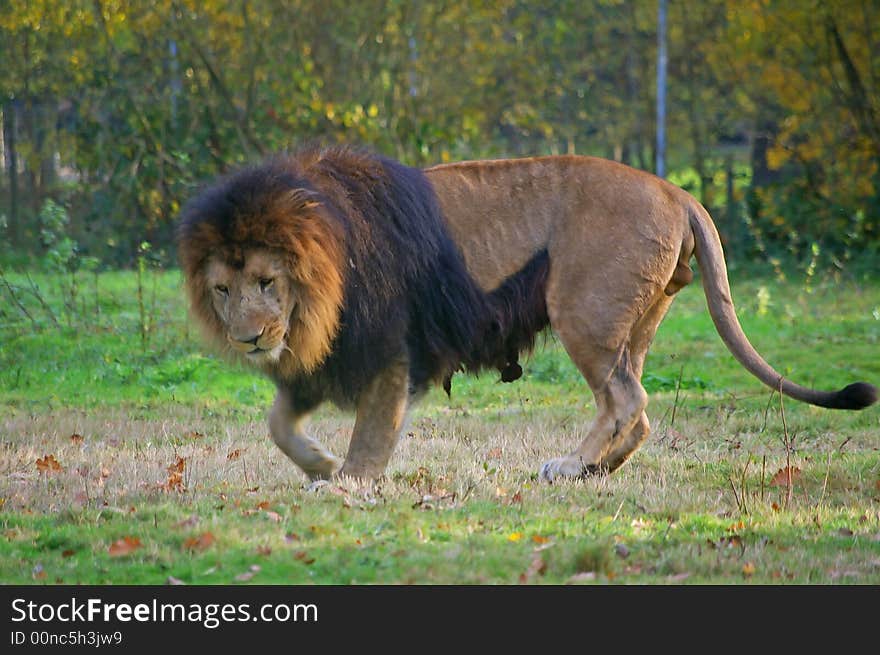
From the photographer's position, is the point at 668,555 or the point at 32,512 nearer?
the point at 668,555

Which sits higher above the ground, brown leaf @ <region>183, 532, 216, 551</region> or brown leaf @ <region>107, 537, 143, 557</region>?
brown leaf @ <region>183, 532, 216, 551</region>

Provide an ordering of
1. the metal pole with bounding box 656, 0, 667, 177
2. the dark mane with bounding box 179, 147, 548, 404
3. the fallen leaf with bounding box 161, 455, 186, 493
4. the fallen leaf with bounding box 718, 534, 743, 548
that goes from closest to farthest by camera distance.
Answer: the fallen leaf with bounding box 718, 534, 743, 548
the dark mane with bounding box 179, 147, 548, 404
the fallen leaf with bounding box 161, 455, 186, 493
the metal pole with bounding box 656, 0, 667, 177

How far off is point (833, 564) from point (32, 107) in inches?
538

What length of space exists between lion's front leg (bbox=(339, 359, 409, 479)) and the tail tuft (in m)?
1.88

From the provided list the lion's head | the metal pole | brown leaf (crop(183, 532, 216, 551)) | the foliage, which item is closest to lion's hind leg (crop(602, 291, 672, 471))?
the lion's head

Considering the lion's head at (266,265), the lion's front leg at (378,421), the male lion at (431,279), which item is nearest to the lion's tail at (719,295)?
the male lion at (431,279)

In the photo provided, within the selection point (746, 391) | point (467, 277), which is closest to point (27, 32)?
point (746, 391)

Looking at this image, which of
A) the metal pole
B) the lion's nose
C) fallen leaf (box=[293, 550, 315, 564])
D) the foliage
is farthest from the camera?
the metal pole

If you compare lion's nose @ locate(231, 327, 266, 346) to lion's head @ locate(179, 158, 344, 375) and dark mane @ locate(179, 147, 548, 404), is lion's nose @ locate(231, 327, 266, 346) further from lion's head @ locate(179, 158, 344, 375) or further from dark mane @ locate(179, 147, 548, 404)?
dark mane @ locate(179, 147, 548, 404)

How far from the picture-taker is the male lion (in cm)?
574

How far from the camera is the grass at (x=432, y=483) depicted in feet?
15.8

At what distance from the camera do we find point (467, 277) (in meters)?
6.34
